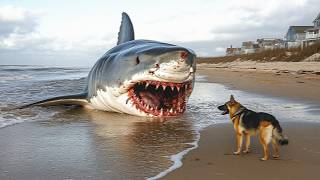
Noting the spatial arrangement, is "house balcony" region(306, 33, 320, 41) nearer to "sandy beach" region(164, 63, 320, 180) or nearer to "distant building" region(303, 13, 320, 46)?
"distant building" region(303, 13, 320, 46)

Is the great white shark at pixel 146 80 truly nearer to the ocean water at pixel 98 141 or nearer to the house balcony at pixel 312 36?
the ocean water at pixel 98 141

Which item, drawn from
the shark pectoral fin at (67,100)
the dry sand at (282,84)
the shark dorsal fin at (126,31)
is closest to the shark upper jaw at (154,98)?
the shark pectoral fin at (67,100)

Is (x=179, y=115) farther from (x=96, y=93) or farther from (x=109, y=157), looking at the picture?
(x=109, y=157)

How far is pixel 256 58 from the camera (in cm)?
4428

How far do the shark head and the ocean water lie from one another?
0.62ft

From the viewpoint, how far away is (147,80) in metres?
5.23

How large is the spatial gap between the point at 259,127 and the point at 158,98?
97.4 inches

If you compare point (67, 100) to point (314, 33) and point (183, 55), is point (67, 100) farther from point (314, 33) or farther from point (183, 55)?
point (314, 33)

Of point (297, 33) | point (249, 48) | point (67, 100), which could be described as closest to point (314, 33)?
point (297, 33)

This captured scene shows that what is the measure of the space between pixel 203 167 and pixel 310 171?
0.74 meters

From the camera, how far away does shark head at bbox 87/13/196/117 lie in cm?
494

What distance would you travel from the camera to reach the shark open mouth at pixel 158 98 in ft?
18.0

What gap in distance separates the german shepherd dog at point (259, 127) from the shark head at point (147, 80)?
4.55ft

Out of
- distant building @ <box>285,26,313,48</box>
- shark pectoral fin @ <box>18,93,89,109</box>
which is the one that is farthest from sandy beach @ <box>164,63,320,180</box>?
distant building @ <box>285,26,313,48</box>
